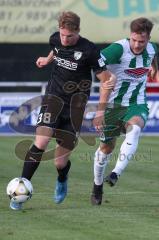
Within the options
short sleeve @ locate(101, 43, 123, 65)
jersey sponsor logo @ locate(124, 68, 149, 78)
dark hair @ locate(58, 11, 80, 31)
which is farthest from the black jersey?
jersey sponsor logo @ locate(124, 68, 149, 78)

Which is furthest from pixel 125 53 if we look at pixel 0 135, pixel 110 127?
pixel 0 135

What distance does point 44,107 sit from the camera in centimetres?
1000

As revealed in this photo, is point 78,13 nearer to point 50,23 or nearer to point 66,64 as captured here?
point 50,23

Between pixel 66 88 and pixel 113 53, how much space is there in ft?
2.50

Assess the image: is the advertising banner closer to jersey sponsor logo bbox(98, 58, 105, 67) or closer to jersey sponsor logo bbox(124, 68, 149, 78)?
jersey sponsor logo bbox(124, 68, 149, 78)

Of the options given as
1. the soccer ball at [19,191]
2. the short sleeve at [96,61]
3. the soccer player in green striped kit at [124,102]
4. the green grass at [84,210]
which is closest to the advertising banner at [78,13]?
the green grass at [84,210]

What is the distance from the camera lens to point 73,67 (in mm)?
9859

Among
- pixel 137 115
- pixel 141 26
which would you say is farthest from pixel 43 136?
pixel 141 26

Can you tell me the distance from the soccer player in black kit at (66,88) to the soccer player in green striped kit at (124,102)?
0.93 feet

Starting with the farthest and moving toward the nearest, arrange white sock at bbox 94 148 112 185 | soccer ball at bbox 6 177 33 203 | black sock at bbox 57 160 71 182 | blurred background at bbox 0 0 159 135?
blurred background at bbox 0 0 159 135, white sock at bbox 94 148 112 185, black sock at bbox 57 160 71 182, soccer ball at bbox 6 177 33 203

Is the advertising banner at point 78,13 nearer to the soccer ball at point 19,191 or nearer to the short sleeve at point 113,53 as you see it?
the short sleeve at point 113,53

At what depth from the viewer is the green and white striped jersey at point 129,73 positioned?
1035cm

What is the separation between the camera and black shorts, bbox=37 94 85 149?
32.2ft

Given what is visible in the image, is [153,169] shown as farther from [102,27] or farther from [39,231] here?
[102,27]
